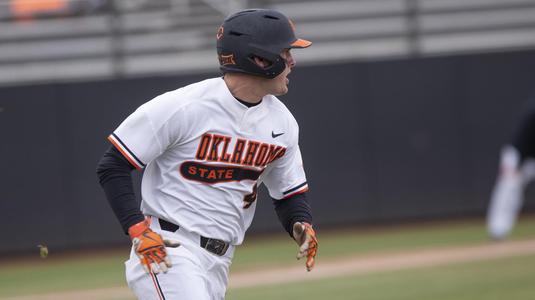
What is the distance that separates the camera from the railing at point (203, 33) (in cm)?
1339

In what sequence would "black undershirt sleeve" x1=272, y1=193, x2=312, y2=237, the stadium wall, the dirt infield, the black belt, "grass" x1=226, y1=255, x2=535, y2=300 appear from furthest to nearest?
the stadium wall → the dirt infield → "grass" x1=226, y1=255, x2=535, y2=300 → "black undershirt sleeve" x1=272, y1=193, x2=312, y2=237 → the black belt

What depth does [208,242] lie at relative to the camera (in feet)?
14.5

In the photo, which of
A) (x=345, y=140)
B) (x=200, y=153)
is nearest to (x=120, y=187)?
(x=200, y=153)

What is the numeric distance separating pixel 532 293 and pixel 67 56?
794 cm

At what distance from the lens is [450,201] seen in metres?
13.3

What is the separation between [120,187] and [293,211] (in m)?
1.08

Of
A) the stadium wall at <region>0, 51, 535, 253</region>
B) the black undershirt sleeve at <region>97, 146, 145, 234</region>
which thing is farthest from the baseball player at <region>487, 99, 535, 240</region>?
the black undershirt sleeve at <region>97, 146, 145, 234</region>

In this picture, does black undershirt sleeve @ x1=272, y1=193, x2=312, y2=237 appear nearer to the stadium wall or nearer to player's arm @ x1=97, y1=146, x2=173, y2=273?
player's arm @ x1=97, y1=146, x2=173, y2=273

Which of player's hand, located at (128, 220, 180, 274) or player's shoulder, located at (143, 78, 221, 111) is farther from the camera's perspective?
player's shoulder, located at (143, 78, 221, 111)

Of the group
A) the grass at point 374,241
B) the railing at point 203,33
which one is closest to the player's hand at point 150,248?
the grass at point 374,241

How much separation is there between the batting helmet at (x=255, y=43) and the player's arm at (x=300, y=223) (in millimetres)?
758

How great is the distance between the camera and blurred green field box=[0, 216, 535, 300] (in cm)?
867

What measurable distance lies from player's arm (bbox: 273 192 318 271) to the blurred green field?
A: 357cm

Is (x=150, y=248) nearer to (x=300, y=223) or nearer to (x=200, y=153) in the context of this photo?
(x=200, y=153)
